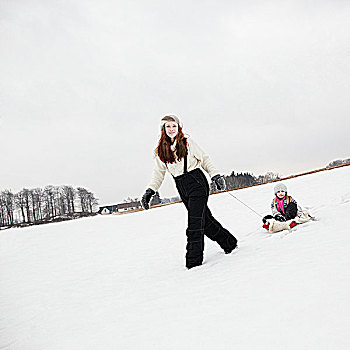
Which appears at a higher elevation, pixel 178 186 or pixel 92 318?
pixel 178 186

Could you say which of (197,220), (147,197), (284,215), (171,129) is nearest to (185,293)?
(197,220)

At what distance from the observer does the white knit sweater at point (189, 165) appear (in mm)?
3415

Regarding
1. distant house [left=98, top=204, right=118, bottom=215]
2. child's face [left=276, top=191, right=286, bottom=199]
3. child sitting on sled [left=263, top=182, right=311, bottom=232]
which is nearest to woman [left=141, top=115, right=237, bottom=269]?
child sitting on sled [left=263, top=182, right=311, bottom=232]

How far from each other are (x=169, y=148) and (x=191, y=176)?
14.0 inches

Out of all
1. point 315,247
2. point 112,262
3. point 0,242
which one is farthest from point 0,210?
point 315,247

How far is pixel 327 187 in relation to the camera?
20.3ft

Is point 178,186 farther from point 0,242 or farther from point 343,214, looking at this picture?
point 0,242

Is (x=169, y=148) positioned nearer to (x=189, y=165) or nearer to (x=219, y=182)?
(x=189, y=165)

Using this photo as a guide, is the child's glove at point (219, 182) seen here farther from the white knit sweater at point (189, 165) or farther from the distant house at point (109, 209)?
the distant house at point (109, 209)

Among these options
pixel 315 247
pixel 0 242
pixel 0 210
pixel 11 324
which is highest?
pixel 0 210

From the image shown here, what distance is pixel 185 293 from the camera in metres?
2.37

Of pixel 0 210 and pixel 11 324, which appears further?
pixel 0 210

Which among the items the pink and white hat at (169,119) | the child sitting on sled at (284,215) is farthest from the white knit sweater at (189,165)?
the child sitting on sled at (284,215)

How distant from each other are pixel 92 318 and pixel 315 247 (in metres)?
1.75
